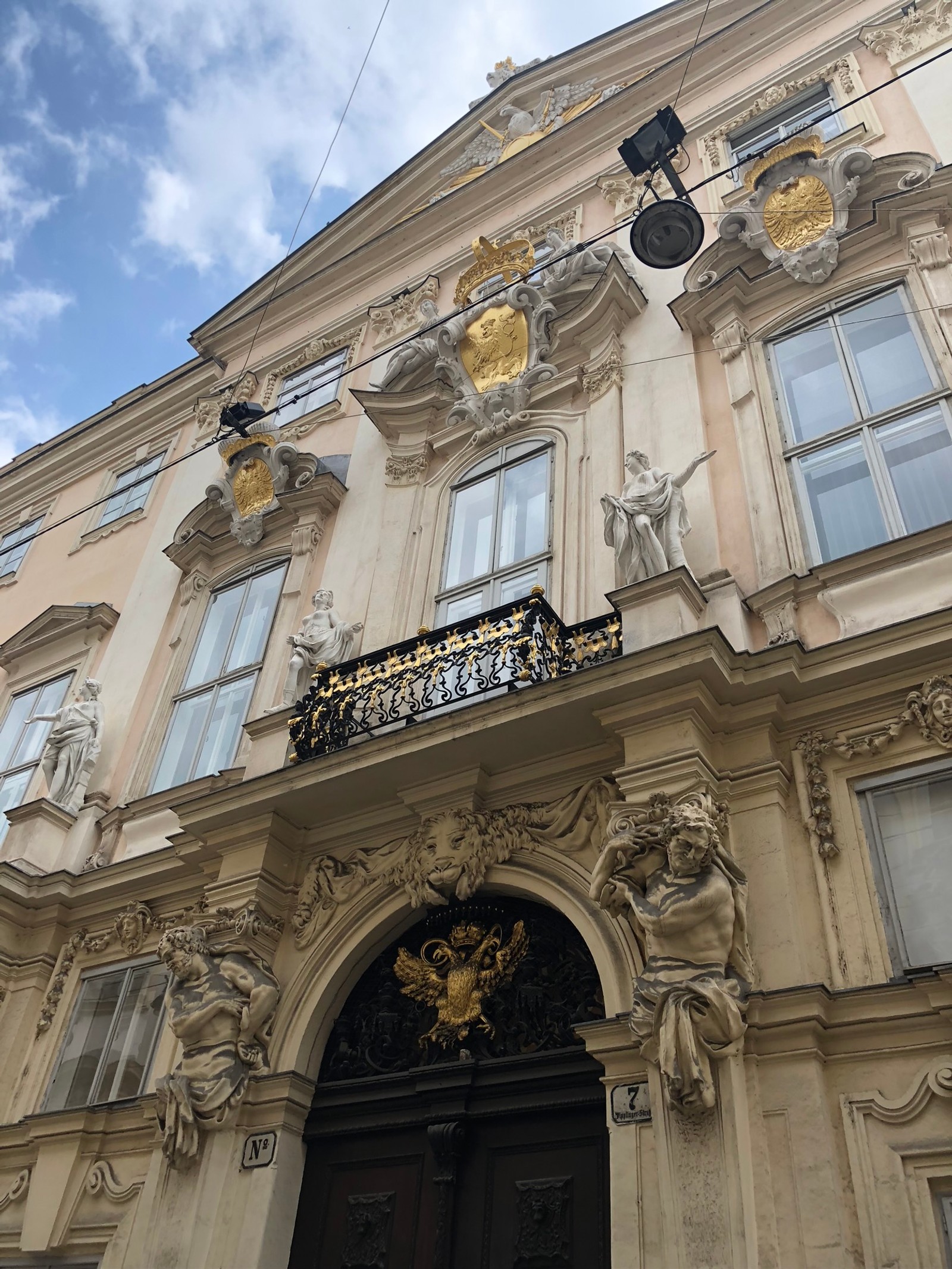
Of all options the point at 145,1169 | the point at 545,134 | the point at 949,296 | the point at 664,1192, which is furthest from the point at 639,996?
the point at 545,134

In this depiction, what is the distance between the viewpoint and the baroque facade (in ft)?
17.3

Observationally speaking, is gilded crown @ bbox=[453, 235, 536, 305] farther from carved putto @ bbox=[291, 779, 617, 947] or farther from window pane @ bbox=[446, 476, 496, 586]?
carved putto @ bbox=[291, 779, 617, 947]

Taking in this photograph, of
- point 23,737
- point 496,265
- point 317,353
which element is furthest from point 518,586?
point 317,353

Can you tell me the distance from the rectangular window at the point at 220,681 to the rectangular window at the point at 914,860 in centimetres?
562

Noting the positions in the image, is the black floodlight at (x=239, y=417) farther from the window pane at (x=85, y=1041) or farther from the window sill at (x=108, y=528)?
the window pane at (x=85, y=1041)

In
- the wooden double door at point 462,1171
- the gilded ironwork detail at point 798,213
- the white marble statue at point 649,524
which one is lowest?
the wooden double door at point 462,1171

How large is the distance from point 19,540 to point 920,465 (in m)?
13.3

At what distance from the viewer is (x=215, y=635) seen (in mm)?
10852

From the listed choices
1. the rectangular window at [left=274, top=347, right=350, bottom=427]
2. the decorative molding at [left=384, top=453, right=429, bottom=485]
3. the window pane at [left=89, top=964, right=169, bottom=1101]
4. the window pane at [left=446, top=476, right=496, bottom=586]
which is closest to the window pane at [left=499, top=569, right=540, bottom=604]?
the window pane at [left=446, top=476, right=496, bottom=586]

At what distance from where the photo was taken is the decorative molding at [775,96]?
10484 millimetres

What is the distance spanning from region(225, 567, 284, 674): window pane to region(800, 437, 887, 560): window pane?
519cm

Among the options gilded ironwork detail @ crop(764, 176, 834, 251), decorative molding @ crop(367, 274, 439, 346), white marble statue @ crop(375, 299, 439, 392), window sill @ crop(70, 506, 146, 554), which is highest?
decorative molding @ crop(367, 274, 439, 346)

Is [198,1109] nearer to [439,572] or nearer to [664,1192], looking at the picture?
[664,1192]

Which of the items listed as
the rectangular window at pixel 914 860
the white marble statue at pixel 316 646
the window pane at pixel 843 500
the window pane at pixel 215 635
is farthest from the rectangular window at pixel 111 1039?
the window pane at pixel 843 500
